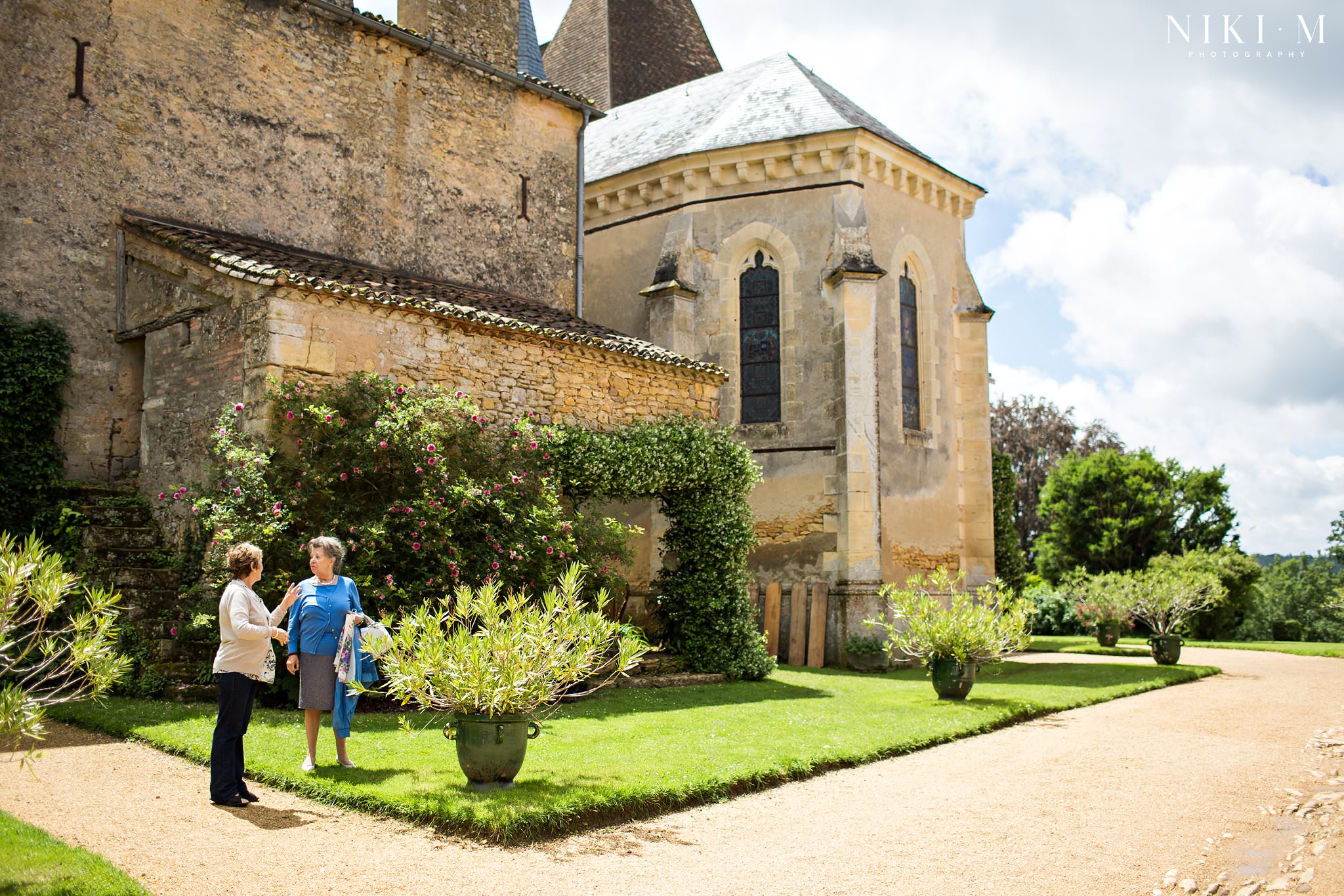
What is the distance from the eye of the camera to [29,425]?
1104cm

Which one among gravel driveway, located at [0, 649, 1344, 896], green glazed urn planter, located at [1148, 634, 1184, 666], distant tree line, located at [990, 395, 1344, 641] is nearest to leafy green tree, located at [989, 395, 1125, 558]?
distant tree line, located at [990, 395, 1344, 641]

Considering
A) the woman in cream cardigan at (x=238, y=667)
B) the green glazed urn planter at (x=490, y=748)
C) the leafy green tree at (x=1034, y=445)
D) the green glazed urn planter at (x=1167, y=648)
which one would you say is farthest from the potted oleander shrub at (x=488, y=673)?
the leafy green tree at (x=1034, y=445)

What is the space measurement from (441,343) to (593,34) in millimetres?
18057

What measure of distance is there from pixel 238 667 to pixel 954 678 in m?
8.06

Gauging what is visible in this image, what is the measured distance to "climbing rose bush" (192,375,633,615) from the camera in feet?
30.9

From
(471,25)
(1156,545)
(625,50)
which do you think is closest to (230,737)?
(471,25)

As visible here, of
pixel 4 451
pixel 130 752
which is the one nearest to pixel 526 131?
pixel 4 451

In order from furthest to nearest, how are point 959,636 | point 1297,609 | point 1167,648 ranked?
point 1297,609 → point 1167,648 → point 959,636

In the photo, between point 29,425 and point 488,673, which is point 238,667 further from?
point 29,425

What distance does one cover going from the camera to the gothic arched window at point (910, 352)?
18281 mm

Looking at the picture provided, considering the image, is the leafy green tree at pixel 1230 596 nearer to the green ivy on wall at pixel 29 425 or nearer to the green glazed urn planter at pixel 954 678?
the green glazed urn planter at pixel 954 678

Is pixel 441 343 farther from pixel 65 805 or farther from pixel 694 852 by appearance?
pixel 694 852

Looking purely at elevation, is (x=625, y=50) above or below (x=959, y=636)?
above

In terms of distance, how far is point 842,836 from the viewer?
5.79m
